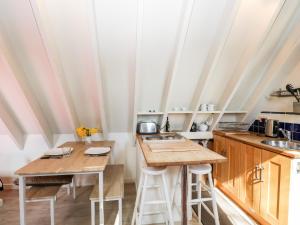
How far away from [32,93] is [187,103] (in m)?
2.11

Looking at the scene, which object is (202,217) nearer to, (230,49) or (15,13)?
(230,49)

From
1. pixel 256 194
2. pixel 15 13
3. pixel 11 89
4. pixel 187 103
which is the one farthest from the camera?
pixel 187 103

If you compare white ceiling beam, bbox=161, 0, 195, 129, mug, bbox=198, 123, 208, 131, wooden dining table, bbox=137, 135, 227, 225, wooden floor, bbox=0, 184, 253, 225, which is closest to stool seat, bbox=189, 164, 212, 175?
wooden dining table, bbox=137, 135, 227, 225

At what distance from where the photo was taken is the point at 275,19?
1.89 meters

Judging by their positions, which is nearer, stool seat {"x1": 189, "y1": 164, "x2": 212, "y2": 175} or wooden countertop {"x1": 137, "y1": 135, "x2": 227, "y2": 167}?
wooden countertop {"x1": 137, "y1": 135, "x2": 227, "y2": 167}

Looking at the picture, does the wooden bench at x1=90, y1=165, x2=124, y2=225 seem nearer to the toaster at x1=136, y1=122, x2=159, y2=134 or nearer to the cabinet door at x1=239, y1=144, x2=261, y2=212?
the toaster at x1=136, y1=122, x2=159, y2=134

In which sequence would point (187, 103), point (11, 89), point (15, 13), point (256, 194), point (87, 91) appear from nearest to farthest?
point (15, 13), point (256, 194), point (11, 89), point (87, 91), point (187, 103)

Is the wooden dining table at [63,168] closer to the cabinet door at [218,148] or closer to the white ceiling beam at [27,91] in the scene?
the white ceiling beam at [27,91]

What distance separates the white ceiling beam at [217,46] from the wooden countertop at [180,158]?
94cm

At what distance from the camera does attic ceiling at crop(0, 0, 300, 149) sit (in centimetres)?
179

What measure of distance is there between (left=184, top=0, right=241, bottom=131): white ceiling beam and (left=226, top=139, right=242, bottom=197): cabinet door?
678 millimetres

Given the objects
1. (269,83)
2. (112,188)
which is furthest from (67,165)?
(269,83)

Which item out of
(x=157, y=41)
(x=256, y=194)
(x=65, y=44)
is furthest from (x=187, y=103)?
(x=65, y=44)

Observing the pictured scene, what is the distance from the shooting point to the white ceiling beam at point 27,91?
6.06 feet
